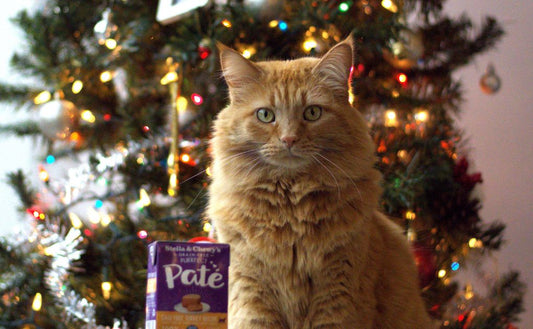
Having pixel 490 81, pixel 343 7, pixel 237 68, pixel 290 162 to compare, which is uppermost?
pixel 490 81

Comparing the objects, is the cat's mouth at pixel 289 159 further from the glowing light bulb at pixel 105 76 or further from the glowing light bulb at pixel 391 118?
the glowing light bulb at pixel 105 76

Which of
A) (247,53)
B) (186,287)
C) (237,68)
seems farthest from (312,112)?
(247,53)

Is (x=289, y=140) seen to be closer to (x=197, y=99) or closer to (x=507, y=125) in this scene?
(x=197, y=99)

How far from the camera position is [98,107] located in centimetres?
213

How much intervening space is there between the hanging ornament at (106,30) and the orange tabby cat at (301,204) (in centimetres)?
97

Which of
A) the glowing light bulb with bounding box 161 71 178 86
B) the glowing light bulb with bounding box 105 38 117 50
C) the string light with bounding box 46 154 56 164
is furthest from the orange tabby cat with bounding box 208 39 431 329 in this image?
the string light with bounding box 46 154 56 164

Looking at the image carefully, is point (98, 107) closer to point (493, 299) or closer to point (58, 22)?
point (58, 22)

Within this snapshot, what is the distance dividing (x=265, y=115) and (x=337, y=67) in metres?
0.19

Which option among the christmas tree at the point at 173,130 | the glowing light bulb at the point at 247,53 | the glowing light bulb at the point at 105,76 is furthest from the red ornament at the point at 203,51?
the glowing light bulb at the point at 105,76

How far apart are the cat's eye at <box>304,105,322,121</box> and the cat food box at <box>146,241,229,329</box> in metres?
0.42

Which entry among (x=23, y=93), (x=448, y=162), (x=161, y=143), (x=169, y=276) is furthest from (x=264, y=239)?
(x=23, y=93)

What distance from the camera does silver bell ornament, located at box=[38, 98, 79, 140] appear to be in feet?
6.20

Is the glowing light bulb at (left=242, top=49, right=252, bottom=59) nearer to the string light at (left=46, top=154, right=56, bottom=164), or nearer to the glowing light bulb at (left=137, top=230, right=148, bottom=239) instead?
the glowing light bulb at (left=137, top=230, right=148, bottom=239)

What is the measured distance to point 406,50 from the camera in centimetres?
193
